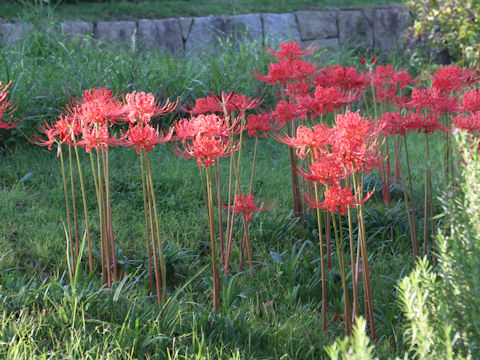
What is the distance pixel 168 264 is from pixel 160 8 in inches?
383

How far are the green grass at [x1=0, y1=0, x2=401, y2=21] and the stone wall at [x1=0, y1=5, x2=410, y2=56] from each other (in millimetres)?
561

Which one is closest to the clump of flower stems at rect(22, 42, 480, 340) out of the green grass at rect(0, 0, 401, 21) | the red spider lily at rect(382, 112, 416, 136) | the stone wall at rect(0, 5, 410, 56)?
the red spider lily at rect(382, 112, 416, 136)

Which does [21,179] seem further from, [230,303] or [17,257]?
[230,303]

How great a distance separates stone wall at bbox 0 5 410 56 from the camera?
33.4 ft

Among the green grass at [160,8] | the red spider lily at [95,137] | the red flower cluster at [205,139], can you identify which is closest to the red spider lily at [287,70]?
the red flower cluster at [205,139]

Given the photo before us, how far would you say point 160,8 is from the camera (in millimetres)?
11812

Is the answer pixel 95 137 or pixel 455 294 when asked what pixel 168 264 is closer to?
pixel 95 137

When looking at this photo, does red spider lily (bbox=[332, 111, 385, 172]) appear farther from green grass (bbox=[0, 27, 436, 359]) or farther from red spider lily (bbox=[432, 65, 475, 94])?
red spider lily (bbox=[432, 65, 475, 94])

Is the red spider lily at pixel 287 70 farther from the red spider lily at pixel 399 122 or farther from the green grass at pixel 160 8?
the green grass at pixel 160 8

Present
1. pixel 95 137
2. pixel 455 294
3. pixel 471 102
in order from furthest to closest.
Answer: pixel 471 102 → pixel 95 137 → pixel 455 294

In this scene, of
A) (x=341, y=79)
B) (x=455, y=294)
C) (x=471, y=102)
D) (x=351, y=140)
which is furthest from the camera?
(x=341, y=79)

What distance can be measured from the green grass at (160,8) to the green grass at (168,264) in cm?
475

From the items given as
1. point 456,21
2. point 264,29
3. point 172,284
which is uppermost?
point 264,29

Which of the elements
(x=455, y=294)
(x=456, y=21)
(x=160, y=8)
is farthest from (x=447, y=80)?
(x=160, y=8)
